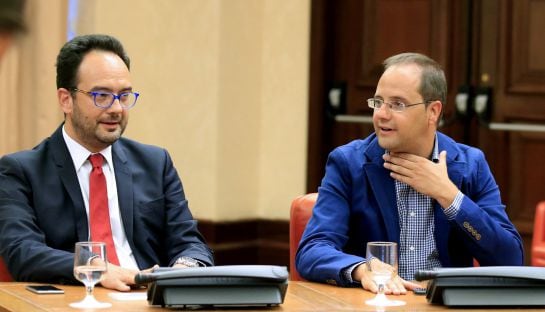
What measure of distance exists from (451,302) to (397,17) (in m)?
3.48

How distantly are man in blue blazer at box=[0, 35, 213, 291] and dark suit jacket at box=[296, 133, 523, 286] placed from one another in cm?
39

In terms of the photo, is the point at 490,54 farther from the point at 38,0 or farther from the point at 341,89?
the point at 38,0

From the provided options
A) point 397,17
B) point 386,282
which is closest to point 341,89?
point 397,17


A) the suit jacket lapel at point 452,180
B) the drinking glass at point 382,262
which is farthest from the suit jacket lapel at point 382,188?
the drinking glass at point 382,262

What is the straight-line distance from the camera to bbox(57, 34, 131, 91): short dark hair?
2.78m

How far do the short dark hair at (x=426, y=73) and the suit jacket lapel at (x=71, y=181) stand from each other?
0.94m

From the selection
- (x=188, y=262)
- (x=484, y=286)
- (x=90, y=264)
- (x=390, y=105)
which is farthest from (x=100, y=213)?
(x=484, y=286)

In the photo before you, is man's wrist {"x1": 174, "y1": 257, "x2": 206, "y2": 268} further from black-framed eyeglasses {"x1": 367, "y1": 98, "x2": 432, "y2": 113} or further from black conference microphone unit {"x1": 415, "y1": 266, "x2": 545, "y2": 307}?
black conference microphone unit {"x1": 415, "y1": 266, "x2": 545, "y2": 307}

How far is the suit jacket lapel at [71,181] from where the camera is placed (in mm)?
2652

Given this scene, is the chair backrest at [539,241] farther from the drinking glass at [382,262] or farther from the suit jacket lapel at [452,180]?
the drinking glass at [382,262]

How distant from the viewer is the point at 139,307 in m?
1.97

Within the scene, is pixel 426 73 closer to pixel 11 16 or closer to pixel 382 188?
pixel 382 188

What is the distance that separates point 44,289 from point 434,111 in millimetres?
1216

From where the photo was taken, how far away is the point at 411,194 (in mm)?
2652
